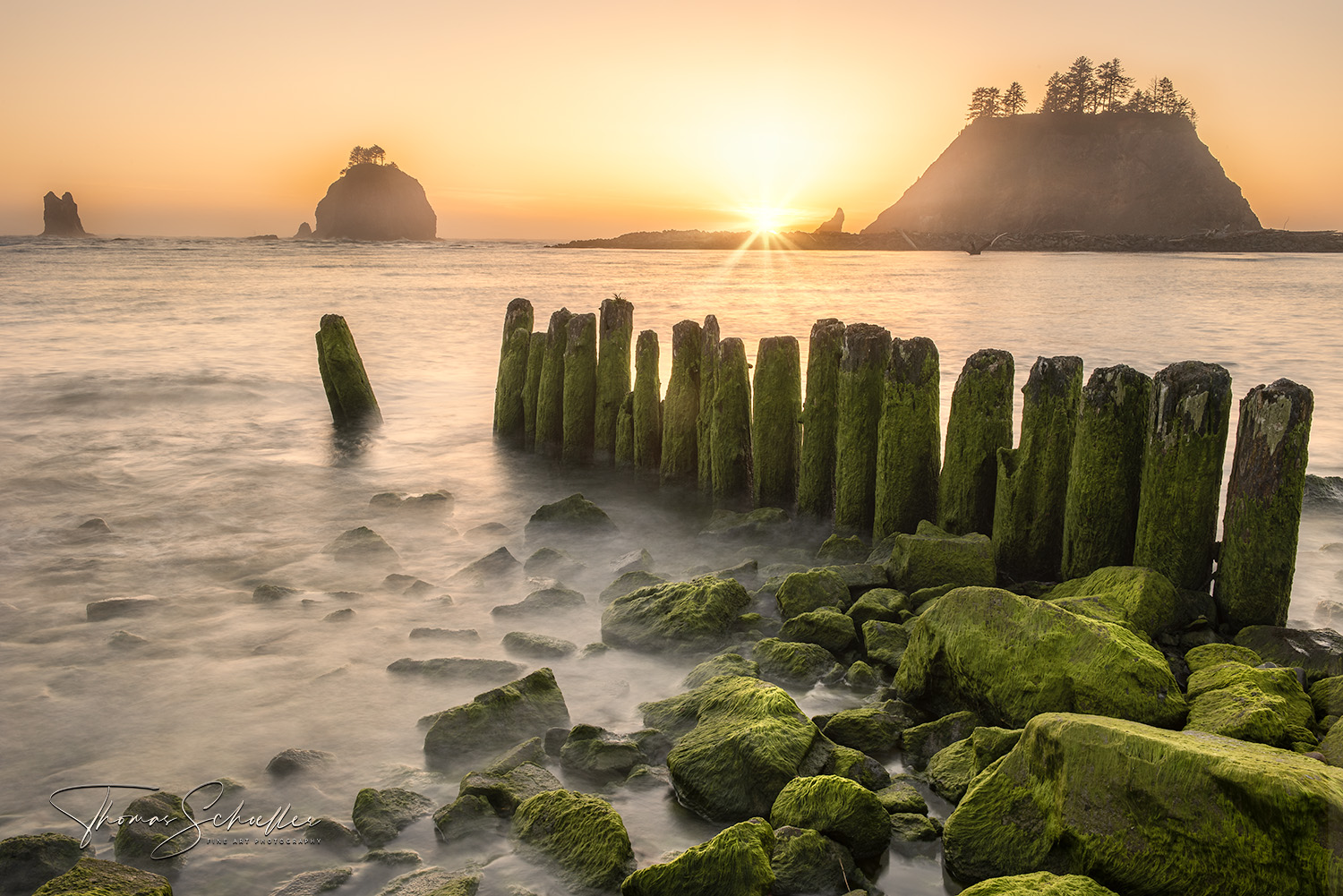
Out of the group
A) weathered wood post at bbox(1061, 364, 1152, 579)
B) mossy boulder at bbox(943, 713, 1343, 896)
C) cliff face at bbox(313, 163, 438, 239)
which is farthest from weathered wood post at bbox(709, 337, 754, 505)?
cliff face at bbox(313, 163, 438, 239)

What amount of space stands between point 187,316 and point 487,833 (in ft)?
78.0

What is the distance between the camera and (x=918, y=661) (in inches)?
167

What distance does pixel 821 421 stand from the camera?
21.5 feet

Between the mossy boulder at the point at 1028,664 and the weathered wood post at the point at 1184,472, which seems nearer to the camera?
the mossy boulder at the point at 1028,664

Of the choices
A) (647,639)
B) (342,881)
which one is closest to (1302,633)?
(647,639)

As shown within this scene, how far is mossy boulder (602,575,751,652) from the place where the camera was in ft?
17.0

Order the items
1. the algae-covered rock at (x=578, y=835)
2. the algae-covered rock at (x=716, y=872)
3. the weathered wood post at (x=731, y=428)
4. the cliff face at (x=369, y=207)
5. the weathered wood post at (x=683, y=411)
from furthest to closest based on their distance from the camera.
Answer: the cliff face at (x=369, y=207)
the weathered wood post at (x=683, y=411)
the weathered wood post at (x=731, y=428)
the algae-covered rock at (x=578, y=835)
the algae-covered rock at (x=716, y=872)

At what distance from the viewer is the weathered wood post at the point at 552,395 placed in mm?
8610

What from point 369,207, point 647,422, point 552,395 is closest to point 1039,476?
point 647,422

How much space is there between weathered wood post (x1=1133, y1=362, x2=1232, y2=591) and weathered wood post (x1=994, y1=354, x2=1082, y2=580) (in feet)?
1.64

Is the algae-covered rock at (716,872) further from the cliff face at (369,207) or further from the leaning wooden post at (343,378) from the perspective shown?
the cliff face at (369,207)

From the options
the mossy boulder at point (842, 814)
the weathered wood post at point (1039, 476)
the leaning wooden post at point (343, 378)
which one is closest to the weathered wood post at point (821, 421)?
the weathered wood post at point (1039, 476)

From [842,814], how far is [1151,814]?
3.32 feet

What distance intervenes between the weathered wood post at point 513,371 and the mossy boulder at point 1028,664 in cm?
606
